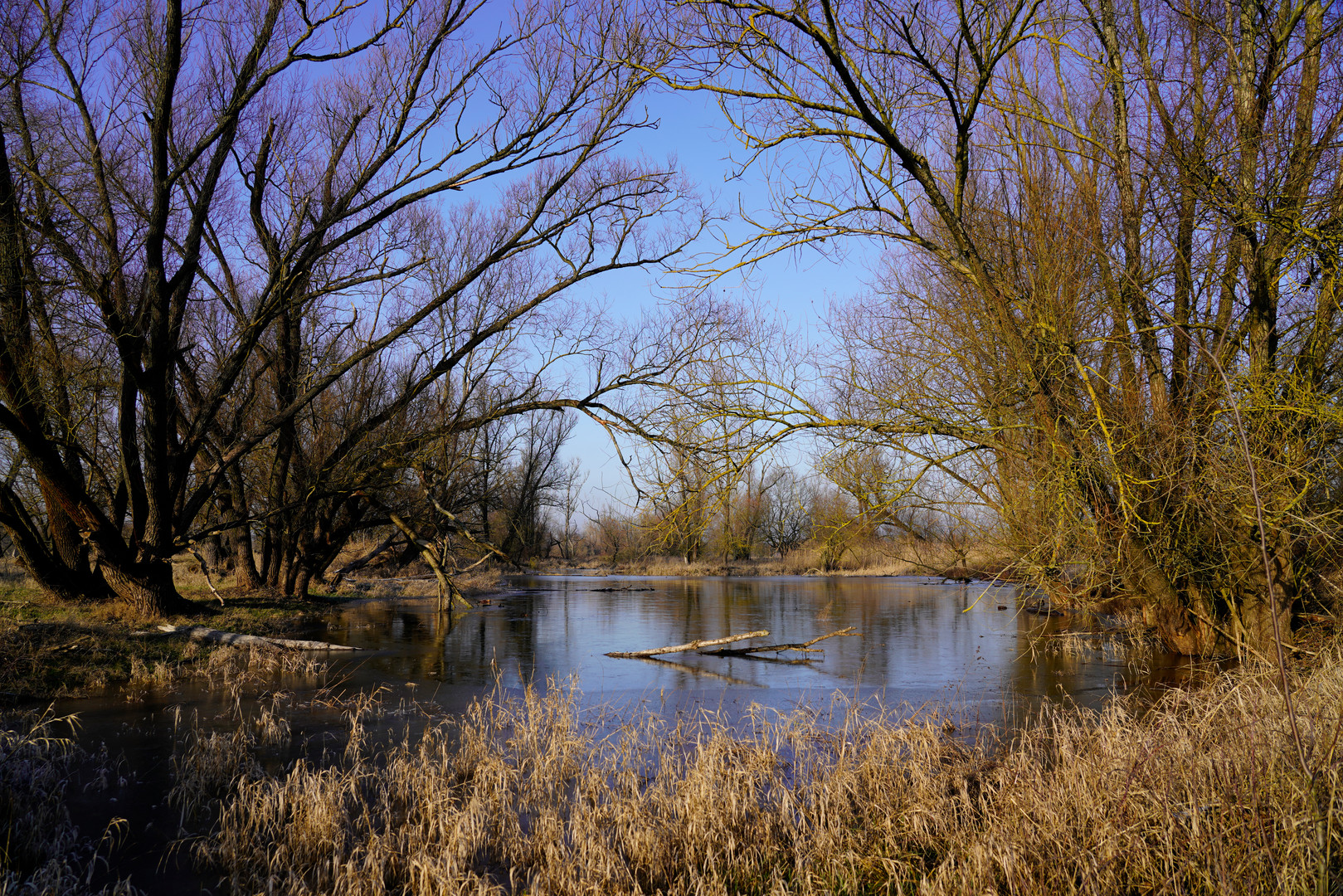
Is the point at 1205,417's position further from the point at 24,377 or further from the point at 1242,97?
the point at 24,377

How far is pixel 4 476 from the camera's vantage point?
49.6 ft

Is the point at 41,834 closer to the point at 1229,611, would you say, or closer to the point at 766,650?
the point at 766,650

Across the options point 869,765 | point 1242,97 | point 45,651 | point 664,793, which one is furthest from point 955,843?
point 45,651

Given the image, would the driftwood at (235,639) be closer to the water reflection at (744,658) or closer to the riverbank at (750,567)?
the water reflection at (744,658)

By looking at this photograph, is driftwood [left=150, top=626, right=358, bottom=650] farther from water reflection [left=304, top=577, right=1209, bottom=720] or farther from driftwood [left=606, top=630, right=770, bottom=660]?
driftwood [left=606, top=630, right=770, bottom=660]

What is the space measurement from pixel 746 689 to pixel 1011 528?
3.98 meters

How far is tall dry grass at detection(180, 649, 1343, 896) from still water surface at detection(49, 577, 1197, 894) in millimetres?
791

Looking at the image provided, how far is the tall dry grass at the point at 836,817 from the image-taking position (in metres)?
4.05

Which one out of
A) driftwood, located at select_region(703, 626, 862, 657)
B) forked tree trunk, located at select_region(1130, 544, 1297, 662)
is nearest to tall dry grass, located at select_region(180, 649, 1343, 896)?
forked tree trunk, located at select_region(1130, 544, 1297, 662)

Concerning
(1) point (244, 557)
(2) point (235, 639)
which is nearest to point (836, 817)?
(2) point (235, 639)

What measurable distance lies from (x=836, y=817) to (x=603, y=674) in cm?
720

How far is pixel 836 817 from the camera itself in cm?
505

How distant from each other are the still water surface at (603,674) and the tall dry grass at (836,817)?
79 centimetres

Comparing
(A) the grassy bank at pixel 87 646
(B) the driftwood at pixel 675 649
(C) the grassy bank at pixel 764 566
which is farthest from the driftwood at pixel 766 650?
(C) the grassy bank at pixel 764 566
